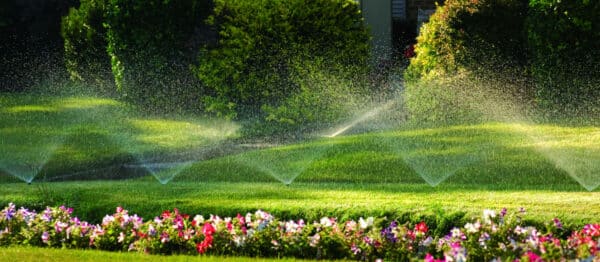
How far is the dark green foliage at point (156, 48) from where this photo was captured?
14297 millimetres

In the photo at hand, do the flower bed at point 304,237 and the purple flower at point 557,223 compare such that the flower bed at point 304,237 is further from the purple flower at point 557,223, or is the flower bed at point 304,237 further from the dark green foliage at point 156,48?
the dark green foliage at point 156,48

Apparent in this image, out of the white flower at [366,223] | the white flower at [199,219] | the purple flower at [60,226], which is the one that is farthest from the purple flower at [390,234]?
the purple flower at [60,226]

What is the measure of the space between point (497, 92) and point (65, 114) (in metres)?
6.05

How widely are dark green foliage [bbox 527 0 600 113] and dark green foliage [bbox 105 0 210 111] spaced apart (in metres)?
4.75

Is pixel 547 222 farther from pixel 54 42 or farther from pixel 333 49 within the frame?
pixel 54 42

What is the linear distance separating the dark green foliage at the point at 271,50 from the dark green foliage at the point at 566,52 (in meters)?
2.92

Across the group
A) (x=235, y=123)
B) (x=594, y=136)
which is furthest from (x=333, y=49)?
(x=594, y=136)

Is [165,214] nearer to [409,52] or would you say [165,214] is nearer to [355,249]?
[355,249]

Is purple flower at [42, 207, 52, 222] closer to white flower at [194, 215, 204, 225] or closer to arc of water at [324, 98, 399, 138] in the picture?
white flower at [194, 215, 204, 225]

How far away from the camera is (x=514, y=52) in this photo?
1332cm

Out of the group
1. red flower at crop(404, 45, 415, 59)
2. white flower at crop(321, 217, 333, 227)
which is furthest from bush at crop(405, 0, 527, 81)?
white flower at crop(321, 217, 333, 227)

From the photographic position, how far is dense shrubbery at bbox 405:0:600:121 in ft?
40.1

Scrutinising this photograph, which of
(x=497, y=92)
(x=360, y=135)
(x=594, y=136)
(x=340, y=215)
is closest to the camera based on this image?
(x=340, y=215)

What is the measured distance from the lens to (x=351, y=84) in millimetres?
14594
